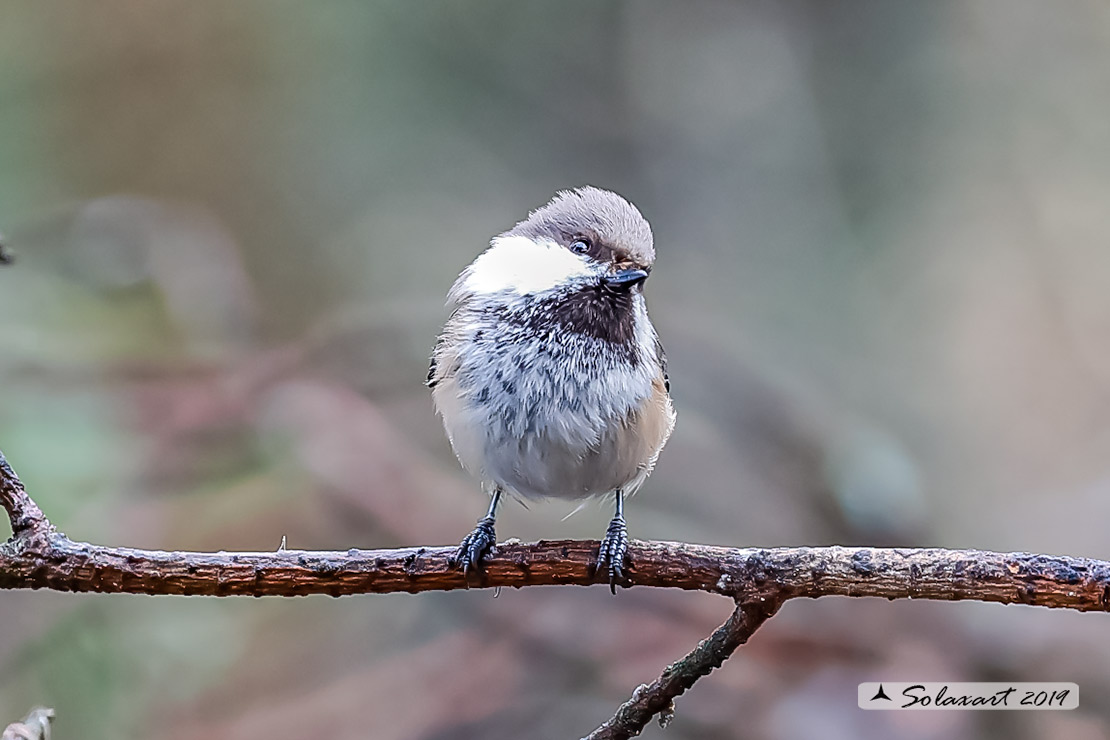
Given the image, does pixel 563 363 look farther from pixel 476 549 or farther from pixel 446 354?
pixel 476 549

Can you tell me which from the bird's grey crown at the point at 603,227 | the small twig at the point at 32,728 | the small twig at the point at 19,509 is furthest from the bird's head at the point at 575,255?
the small twig at the point at 32,728

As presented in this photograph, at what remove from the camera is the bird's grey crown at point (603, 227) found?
2.10m

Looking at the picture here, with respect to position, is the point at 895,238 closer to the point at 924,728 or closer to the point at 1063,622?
the point at 1063,622

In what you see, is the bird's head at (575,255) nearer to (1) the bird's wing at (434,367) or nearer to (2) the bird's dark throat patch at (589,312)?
(2) the bird's dark throat patch at (589,312)

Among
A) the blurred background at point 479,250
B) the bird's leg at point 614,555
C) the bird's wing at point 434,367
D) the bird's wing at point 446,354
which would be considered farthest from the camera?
the blurred background at point 479,250

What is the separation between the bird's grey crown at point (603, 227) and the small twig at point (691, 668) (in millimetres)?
830

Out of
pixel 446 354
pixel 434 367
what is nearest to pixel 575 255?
pixel 446 354

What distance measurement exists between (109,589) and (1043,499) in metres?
3.93

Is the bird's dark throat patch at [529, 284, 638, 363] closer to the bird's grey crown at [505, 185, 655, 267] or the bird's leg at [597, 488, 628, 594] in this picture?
the bird's grey crown at [505, 185, 655, 267]

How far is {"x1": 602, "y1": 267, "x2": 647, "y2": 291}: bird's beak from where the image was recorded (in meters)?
2.06

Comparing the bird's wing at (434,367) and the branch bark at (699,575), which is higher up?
the bird's wing at (434,367)

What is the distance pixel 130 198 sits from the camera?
438cm

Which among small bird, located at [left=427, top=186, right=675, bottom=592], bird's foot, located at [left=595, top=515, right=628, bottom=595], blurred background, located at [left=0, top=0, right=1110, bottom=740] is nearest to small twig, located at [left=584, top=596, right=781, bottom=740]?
bird's foot, located at [left=595, top=515, right=628, bottom=595]

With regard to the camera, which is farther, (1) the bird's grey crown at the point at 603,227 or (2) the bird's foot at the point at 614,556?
(1) the bird's grey crown at the point at 603,227
